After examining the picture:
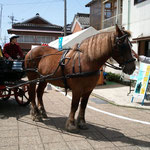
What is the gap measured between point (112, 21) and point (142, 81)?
362 inches

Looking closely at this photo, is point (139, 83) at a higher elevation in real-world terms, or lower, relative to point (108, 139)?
higher

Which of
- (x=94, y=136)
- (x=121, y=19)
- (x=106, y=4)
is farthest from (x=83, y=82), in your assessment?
(x=106, y=4)

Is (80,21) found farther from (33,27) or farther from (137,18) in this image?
(137,18)

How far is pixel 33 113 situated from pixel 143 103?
4.18 metres

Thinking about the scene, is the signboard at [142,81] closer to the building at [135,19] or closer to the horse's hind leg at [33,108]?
the building at [135,19]

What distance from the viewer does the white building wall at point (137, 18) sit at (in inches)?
404

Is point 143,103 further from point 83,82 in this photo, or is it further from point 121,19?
point 121,19

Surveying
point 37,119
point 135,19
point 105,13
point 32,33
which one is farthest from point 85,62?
point 32,33

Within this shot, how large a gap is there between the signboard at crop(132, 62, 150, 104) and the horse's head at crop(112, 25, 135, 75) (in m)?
3.64

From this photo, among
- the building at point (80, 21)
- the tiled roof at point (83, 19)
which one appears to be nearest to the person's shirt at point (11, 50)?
the building at point (80, 21)

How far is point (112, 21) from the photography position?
580 inches

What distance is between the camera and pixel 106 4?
1566 centimetres

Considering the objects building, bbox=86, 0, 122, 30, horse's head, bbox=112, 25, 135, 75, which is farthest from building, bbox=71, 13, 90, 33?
horse's head, bbox=112, 25, 135, 75

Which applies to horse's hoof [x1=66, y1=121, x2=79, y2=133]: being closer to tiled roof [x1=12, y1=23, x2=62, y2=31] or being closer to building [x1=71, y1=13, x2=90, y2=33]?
building [x1=71, y1=13, x2=90, y2=33]
